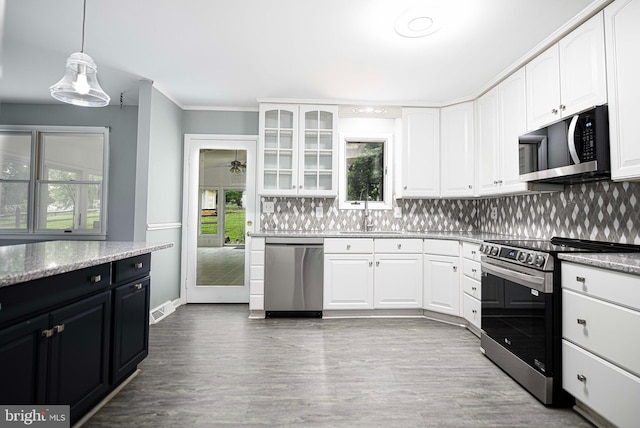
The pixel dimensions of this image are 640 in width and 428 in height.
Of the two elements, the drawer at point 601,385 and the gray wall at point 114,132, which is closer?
the drawer at point 601,385

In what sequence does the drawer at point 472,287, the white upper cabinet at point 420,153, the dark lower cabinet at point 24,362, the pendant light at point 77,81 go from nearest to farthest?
the dark lower cabinet at point 24,362
the pendant light at point 77,81
the drawer at point 472,287
the white upper cabinet at point 420,153

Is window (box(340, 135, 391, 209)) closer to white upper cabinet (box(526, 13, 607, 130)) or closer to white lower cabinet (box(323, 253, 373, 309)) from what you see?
white lower cabinet (box(323, 253, 373, 309))

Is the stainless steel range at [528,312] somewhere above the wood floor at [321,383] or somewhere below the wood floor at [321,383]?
above

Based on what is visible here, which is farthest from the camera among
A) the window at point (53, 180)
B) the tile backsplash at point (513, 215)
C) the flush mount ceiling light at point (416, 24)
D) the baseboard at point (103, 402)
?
the window at point (53, 180)

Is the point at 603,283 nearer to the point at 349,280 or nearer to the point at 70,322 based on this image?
the point at 349,280

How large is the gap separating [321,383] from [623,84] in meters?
2.59

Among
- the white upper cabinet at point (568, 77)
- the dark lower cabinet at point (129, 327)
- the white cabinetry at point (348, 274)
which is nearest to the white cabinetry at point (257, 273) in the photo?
the white cabinetry at point (348, 274)

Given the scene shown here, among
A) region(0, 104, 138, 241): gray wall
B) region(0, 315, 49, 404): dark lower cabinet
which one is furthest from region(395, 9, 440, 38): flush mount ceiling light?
region(0, 104, 138, 241): gray wall

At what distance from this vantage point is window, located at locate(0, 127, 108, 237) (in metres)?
4.14

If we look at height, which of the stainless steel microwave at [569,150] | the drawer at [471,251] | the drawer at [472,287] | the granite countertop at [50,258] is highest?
the stainless steel microwave at [569,150]

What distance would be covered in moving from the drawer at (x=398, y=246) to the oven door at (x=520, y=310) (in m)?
0.99

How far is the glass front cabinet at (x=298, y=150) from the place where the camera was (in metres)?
3.88

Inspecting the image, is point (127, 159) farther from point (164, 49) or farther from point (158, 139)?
point (164, 49)

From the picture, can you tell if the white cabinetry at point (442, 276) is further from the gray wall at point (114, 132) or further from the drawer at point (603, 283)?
the gray wall at point (114, 132)
